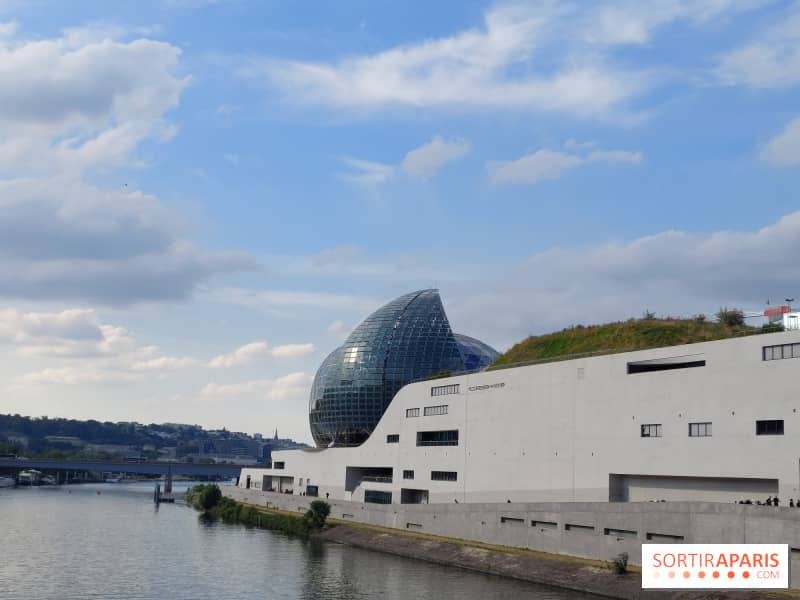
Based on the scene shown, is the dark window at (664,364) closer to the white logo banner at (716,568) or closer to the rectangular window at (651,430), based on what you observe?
the rectangular window at (651,430)

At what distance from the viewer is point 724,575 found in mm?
48438

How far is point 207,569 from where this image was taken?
66.2m

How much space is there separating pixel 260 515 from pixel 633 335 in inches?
2050

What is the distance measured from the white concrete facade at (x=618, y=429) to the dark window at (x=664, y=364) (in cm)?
11

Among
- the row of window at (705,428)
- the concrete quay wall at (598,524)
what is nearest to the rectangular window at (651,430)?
the row of window at (705,428)

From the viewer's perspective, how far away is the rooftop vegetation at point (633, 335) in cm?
7312

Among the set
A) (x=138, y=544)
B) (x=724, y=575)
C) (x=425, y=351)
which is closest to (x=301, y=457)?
(x=425, y=351)

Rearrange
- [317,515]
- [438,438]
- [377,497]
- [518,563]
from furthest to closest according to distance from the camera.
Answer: [377,497], [317,515], [438,438], [518,563]

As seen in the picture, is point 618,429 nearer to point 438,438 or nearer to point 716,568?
point 716,568

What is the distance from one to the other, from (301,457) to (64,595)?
70.1 m

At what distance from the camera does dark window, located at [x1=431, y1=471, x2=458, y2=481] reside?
87.8 metres

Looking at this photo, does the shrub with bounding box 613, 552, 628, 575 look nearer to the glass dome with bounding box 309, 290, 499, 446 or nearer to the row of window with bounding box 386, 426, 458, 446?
the row of window with bounding box 386, 426, 458, 446

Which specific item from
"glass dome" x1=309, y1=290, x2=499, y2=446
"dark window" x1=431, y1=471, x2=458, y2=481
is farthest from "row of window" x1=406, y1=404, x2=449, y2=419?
"glass dome" x1=309, y1=290, x2=499, y2=446

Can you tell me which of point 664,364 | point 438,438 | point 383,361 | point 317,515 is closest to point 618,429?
point 664,364
